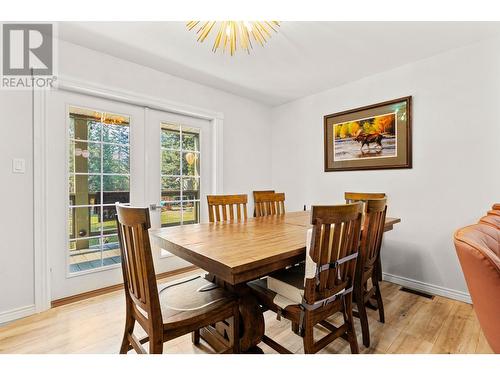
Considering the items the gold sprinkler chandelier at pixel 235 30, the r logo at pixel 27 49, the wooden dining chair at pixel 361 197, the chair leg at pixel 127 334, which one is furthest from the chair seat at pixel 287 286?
the r logo at pixel 27 49

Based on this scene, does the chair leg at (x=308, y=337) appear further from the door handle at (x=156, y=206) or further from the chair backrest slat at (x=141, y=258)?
the door handle at (x=156, y=206)

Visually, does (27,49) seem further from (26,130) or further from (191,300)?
(191,300)

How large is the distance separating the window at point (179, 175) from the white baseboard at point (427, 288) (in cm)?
235

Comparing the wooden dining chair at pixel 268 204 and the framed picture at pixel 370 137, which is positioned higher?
the framed picture at pixel 370 137

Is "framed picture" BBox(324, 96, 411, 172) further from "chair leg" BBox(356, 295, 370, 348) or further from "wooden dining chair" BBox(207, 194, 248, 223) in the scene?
"chair leg" BBox(356, 295, 370, 348)

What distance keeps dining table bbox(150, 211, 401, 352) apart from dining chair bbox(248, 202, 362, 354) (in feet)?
→ 0.32

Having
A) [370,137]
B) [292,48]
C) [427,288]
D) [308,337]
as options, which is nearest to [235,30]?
[292,48]

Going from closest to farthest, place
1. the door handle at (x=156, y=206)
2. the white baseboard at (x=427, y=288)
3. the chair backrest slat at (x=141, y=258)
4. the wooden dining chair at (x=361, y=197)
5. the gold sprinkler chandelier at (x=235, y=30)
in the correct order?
the chair backrest slat at (x=141, y=258)
the gold sprinkler chandelier at (x=235, y=30)
the white baseboard at (x=427, y=288)
the wooden dining chair at (x=361, y=197)
the door handle at (x=156, y=206)

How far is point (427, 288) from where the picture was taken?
2430 mm

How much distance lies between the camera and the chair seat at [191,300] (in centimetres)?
117

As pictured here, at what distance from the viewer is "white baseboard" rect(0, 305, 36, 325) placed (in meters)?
1.85

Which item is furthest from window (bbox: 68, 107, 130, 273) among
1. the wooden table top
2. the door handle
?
the wooden table top

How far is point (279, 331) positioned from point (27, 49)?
116 inches
